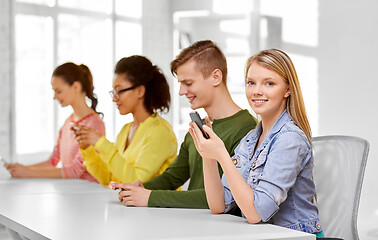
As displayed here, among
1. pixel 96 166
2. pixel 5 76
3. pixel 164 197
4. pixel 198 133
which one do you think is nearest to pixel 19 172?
pixel 96 166

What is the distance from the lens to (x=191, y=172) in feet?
7.57

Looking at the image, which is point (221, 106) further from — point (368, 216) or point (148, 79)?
point (368, 216)

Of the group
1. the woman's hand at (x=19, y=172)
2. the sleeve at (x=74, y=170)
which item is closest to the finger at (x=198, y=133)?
the sleeve at (x=74, y=170)

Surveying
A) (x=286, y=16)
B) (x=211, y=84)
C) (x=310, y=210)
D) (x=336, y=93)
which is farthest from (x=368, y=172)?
(x=310, y=210)

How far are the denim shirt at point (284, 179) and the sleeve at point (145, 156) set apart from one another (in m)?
0.69

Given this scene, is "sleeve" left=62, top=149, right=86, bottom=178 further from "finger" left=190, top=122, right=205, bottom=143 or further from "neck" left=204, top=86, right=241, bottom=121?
"finger" left=190, top=122, right=205, bottom=143

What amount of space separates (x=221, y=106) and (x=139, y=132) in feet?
1.93

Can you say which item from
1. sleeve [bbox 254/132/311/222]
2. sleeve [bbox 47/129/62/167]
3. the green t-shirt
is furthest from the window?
sleeve [bbox 254/132/311/222]

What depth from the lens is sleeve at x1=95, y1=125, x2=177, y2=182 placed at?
234 cm

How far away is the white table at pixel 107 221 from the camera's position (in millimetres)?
1443

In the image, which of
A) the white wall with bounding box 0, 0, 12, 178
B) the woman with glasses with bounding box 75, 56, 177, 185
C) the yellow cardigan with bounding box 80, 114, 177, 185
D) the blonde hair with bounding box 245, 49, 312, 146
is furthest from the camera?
the white wall with bounding box 0, 0, 12, 178

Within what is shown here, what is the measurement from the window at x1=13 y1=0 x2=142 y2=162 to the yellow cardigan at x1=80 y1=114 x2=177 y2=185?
292cm

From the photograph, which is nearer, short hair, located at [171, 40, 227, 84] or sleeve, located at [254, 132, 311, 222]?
sleeve, located at [254, 132, 311, 222]

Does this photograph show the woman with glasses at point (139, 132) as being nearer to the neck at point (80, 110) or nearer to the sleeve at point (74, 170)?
the sleeve at point (74, 170)
